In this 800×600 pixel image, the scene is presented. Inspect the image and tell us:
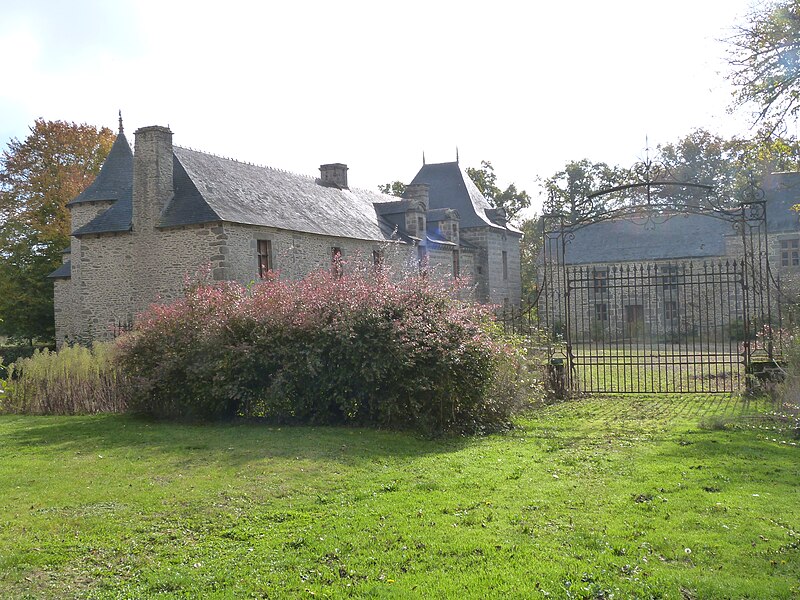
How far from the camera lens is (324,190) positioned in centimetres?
2702

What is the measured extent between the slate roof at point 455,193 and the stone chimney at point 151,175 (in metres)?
15.3

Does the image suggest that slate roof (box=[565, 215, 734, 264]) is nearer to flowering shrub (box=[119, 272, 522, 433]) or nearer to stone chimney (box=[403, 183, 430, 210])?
stone chimney (box=[403, 183, 430, 210])

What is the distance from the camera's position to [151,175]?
20078mm

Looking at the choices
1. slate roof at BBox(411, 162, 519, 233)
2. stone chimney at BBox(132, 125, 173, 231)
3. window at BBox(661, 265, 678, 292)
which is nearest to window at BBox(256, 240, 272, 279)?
stone chimney at BBox(132, 125, 173, 231)

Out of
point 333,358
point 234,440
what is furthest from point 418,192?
point 234,440

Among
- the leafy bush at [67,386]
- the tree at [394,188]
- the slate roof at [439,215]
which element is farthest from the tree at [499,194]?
the leafy bush at [67,386]

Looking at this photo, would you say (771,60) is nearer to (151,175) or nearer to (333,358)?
(333,358)

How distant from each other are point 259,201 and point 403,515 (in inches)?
689

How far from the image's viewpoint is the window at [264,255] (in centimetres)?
2048

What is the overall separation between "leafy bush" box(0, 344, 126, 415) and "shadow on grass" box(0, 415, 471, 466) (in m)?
1.42

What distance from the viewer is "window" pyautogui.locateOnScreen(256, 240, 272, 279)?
20484 millimetres

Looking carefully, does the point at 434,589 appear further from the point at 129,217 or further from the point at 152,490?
the point at 129,217

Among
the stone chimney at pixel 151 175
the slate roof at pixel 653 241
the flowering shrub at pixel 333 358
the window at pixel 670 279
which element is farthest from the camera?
the slate roof at pixel 653 241

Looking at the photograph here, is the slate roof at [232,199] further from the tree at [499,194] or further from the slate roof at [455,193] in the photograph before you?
the tree at [499,194]
